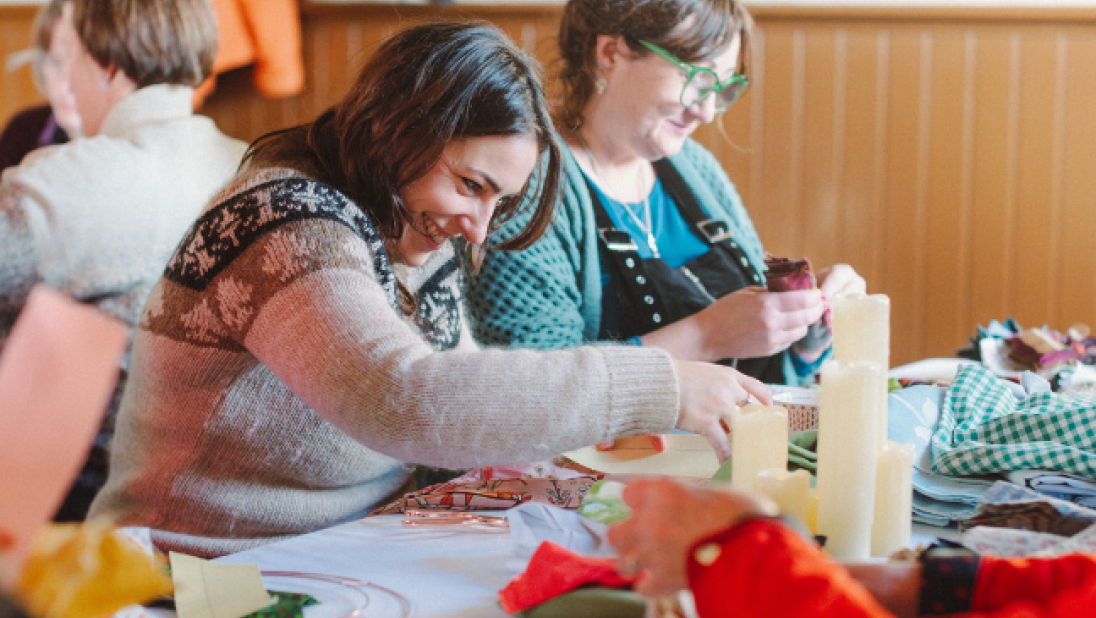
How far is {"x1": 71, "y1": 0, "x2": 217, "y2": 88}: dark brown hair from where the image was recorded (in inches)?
71.5

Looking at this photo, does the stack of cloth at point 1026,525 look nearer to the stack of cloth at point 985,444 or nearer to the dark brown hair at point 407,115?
the stack of cloth at point 985,444

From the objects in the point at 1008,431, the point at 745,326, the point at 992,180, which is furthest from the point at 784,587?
the point at 992,180

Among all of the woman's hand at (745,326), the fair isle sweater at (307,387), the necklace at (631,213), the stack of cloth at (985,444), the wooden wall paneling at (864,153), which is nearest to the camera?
the fair isle sweater at (307,387)

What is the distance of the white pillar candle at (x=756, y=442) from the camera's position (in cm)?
83

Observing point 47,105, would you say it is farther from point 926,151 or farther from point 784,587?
point 784,587

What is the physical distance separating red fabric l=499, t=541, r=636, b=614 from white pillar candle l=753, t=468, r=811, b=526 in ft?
0.49

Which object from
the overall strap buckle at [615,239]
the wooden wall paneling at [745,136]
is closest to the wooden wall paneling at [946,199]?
the wooden wall paneling at [745,136]

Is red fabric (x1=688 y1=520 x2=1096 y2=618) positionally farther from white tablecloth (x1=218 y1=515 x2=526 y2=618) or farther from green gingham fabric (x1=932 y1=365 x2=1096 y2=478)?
green gingham fabric (x1=932 y1=365 x2=1096 y2=478)

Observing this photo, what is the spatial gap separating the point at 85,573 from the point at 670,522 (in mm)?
334

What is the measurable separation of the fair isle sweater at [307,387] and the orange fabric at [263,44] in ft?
7.28

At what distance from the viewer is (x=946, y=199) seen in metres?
3.16

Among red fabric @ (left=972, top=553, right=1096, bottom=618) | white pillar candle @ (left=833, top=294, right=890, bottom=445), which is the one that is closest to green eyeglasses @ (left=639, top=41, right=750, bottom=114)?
white pillar candle @ (left=833, top=294, right=890, bottom=445)

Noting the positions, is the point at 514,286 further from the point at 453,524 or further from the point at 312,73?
the point at 312,73

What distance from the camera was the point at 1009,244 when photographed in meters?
3.16
